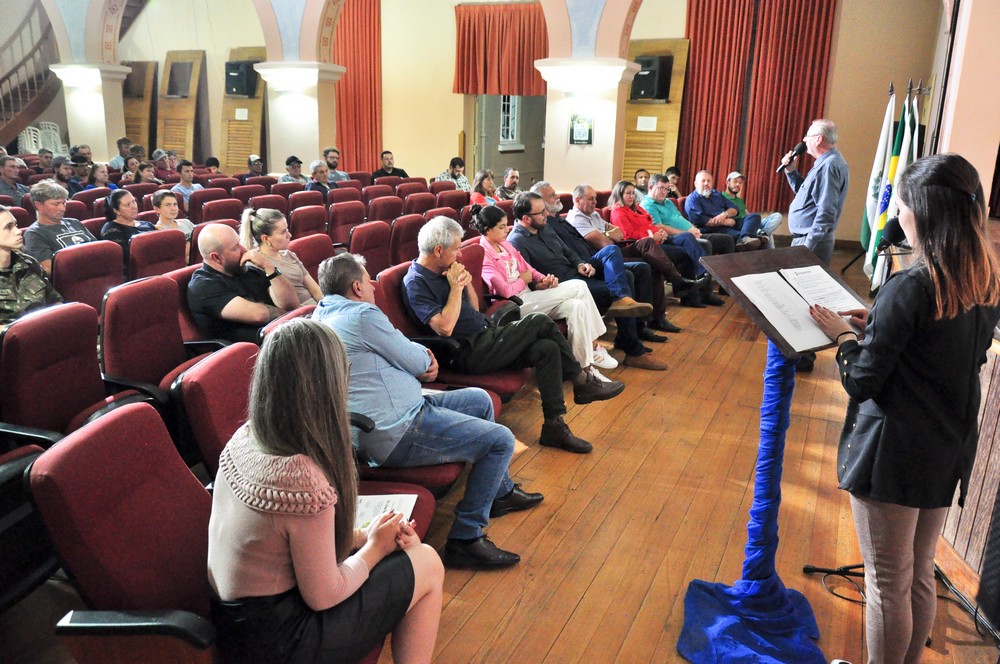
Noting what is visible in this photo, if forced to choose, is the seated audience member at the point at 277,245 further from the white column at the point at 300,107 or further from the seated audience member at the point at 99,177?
the white column at the point at 300,107

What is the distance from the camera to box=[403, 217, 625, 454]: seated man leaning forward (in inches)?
129

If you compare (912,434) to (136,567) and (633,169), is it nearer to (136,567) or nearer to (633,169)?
(136,567)

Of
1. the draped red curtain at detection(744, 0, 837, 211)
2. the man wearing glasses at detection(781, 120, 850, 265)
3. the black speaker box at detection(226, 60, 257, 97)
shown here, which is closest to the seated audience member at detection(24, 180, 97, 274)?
the man wearing glasses at detection(781, 120, 850, 265)

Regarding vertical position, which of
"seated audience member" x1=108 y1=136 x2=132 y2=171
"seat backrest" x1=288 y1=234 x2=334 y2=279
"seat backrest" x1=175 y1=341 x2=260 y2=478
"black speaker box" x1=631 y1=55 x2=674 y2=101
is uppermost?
"black speaker box" x1=631 y1=55 x2=674 y2=101

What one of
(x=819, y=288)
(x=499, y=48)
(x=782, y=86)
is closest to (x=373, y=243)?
(x=819, y=288)

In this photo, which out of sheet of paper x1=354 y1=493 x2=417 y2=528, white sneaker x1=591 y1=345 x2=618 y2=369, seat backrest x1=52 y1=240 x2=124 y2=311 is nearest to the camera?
sheet of paper x1=354 y1=493 x2=417 y2=528

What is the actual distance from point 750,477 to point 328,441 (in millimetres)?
2316

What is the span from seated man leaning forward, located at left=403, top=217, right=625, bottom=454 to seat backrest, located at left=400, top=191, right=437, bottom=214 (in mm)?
3265

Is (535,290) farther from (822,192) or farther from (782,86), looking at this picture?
(782,86)

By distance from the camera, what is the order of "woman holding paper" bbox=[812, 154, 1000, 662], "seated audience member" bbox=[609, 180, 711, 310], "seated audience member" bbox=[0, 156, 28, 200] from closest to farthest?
1. "woman holding paper" bbox=[812, 154, 1000, 662]
2. "seated audience member" bbox=[609, 180, 711, 310]
3. "seated audience member" bbox=[0, 156, 28, 200]

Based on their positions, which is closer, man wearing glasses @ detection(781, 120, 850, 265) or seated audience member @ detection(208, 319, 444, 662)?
seated audience member @ detection(208, 319, 444, 662)

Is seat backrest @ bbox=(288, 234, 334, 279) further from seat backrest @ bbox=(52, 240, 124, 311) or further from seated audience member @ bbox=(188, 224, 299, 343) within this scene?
seat backrest @ bbox=(52, 240, 124, 311)

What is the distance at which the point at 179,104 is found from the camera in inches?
524

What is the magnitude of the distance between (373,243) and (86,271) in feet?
5.48
